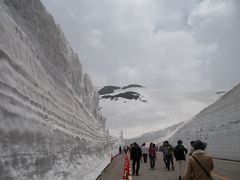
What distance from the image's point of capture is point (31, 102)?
8797 millimetres

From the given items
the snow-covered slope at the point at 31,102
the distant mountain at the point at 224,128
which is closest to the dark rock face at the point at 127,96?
the distant mountain at the point at 224,128

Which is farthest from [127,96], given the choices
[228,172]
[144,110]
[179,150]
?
[179,150]

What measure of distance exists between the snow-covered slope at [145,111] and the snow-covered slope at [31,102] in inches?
5024

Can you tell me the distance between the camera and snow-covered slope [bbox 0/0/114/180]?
693cm

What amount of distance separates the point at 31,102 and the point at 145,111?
16234 cm

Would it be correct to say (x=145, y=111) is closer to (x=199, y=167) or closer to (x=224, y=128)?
(x=224, y=128)

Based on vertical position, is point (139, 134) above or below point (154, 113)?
below

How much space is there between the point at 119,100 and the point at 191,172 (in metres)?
181

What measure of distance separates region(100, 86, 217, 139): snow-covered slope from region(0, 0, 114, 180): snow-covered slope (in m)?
128

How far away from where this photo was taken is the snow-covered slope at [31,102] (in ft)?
22.7

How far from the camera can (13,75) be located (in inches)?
307

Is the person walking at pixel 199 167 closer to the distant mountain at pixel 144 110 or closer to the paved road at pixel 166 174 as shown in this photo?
the paved road at pixel 166 174

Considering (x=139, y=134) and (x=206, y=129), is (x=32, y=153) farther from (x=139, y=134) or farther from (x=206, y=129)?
(x=139, y=134)

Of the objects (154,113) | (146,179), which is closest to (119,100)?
(154,113)
